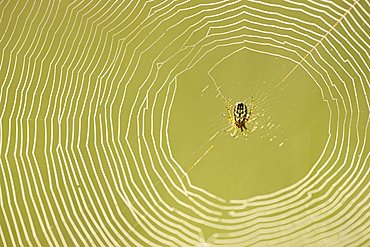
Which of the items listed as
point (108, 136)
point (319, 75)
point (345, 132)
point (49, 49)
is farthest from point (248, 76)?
point (49, 49)

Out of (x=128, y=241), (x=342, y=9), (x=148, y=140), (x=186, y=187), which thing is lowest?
(x=128, y=241)

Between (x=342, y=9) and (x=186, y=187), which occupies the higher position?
(x=342, y=9)

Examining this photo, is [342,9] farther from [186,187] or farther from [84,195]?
[84,195]
